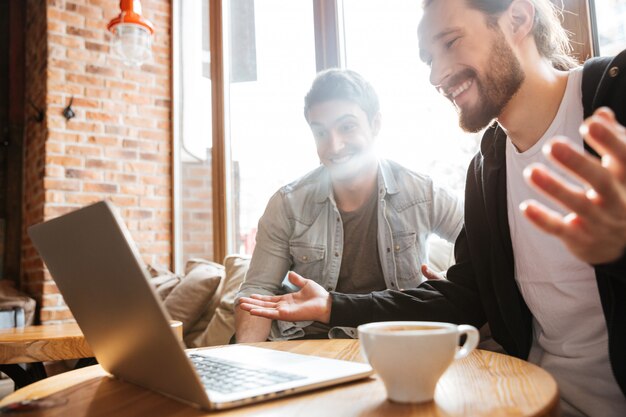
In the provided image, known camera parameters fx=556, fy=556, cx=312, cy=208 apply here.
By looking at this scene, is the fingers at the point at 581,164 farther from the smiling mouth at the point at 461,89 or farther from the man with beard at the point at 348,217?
the man with beard at the point at 348,217

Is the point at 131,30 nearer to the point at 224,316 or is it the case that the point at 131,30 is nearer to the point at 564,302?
the point at 224,316

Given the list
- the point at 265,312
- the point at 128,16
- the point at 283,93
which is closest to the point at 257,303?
the point at 265,312

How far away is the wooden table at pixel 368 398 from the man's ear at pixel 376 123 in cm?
121

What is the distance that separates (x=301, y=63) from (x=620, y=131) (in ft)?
8.77

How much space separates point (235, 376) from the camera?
73 centimetres

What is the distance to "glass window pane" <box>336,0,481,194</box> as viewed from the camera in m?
2.47

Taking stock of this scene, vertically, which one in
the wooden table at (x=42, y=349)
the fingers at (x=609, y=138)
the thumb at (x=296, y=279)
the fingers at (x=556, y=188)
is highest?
the fingers at (x=609, y=138)

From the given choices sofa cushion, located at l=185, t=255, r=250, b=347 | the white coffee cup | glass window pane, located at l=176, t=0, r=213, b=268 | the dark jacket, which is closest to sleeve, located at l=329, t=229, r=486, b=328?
the dark jacket

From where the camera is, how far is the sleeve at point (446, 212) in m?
1.80

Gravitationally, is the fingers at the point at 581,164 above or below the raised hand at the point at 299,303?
above

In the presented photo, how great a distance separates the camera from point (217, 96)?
144 inches

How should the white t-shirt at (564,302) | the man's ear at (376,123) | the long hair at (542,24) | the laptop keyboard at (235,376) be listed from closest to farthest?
the laptop keyboard at (235,376), the white t-shirt at (564,302), the long hair at (542,24), the man's ear at (376,123)

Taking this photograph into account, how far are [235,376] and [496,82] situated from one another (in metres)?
0.85

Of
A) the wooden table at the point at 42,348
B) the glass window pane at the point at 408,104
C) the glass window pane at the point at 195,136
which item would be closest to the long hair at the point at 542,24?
the glass window pane at the point at 408,104
